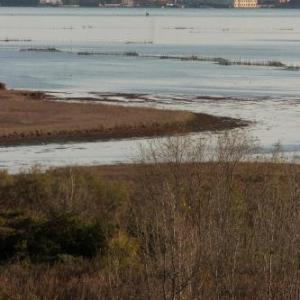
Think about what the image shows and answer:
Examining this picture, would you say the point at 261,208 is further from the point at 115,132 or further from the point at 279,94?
the point at 279,94

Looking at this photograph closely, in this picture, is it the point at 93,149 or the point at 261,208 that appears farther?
the point at 93,149

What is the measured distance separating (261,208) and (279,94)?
51740 mm

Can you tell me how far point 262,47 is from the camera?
134 metres

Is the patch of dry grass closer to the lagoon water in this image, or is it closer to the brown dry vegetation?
the lagoon water

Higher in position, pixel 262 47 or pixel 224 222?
pixel 224 222

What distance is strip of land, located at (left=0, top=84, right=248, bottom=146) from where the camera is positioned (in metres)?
46.8

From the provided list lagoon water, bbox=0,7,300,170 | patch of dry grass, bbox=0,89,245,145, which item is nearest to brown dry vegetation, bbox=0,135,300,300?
lagoon water, bbox=0,7,300,170

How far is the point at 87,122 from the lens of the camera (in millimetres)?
50000

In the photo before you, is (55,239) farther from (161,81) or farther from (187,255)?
(161,81)

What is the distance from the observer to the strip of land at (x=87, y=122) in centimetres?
4684

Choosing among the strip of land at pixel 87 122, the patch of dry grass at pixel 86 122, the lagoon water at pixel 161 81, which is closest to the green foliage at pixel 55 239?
the lagoon water at pixel 161 81

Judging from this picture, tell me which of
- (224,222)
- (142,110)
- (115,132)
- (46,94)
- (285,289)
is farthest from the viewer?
(46,94)

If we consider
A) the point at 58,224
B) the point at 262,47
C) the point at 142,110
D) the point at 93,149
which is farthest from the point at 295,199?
the point at 262,47

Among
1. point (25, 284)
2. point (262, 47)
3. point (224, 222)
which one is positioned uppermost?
point (224, 222)
